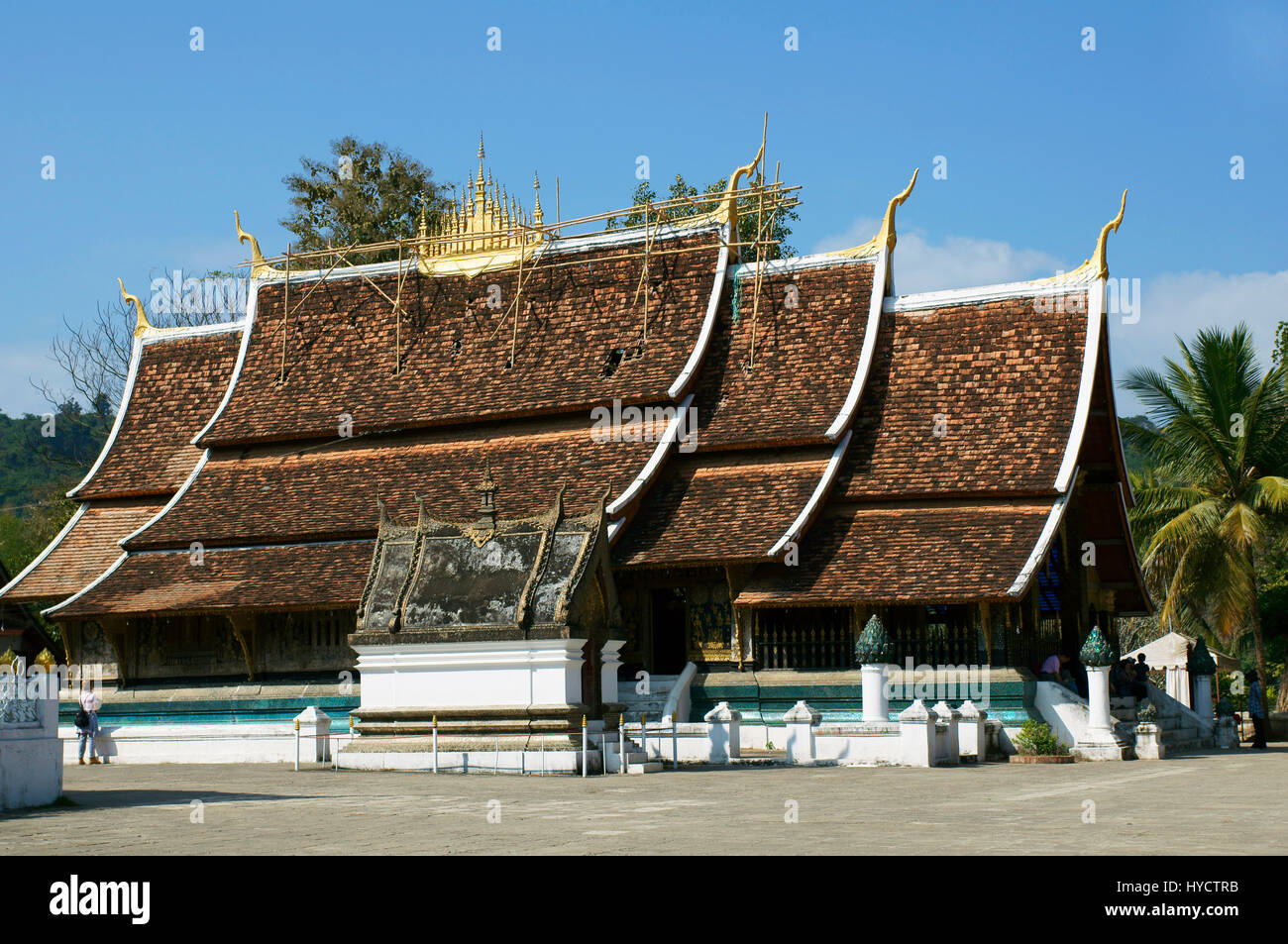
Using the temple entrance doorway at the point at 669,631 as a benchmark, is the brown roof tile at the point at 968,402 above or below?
above

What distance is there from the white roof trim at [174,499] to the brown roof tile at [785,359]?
30.8 feet

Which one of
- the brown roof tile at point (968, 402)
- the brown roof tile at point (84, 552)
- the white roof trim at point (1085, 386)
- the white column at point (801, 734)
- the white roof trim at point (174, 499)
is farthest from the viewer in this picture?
the brown roof tile at point (84, 552)

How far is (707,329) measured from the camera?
2608cm

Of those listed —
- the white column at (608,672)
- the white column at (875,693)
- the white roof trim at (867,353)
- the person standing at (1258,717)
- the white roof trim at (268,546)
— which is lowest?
the person standing at (1258,717)

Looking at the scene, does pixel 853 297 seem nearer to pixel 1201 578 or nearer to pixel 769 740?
pixel 769 740

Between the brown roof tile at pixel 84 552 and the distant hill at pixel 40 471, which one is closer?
the brown roof tile at pixel 84 552

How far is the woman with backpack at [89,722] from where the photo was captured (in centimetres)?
2422

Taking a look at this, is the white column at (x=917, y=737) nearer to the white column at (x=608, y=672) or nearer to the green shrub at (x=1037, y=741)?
the green shrub at (x=1037, y=741)

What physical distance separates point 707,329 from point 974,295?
437 centimetres

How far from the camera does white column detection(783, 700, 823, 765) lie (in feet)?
66.6

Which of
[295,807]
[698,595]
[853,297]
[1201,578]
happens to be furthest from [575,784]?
[1201,578]

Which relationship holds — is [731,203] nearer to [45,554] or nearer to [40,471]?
[45,554]

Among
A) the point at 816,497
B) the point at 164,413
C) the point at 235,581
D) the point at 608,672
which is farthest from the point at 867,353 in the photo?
the point at 164,413

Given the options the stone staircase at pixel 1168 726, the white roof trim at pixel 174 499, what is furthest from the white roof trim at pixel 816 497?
the white roof trim at pixel 174 499
